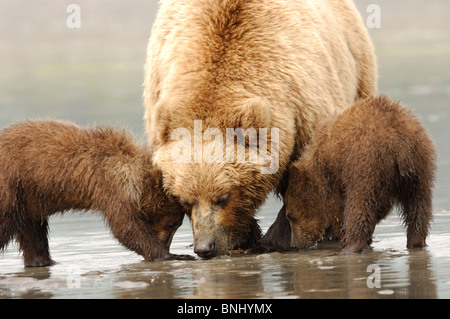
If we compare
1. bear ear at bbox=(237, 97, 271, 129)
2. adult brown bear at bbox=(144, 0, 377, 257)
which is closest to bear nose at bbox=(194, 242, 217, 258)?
adult brown bear at bbox=(144, 0, 377, 257)

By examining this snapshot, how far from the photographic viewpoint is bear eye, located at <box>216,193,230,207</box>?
29.0ft

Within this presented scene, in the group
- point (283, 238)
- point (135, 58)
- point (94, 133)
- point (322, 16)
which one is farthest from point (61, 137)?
point (135, 58)

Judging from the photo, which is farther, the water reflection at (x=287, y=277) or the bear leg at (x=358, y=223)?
the bear leg at (x=358, y=223)

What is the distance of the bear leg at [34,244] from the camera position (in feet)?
30.5

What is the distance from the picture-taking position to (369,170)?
845 centimetres

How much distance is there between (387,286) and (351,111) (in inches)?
97.7

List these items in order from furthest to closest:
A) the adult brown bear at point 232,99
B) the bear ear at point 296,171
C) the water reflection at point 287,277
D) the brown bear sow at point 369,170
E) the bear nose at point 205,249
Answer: the bear ear at point 296,171
the adult brown bear at point 232,99
the bear nose at point 205,249
the brown bear sow at point 369,170
the water reflection at point 287,277

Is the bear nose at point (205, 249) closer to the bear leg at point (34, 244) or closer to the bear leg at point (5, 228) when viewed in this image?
the bear leg at point (34, 244)

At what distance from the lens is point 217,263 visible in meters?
8.53

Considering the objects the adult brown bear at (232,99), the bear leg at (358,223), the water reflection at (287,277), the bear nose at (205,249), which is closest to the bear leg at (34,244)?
the water reflection at (287,277)

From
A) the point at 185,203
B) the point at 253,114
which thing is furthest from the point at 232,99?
the point at 185,203

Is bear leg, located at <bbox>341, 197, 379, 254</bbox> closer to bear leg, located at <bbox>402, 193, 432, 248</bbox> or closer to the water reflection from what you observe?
the water reflection

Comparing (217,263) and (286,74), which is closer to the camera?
(217,263)

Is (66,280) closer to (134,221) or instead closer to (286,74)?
(134,221)
